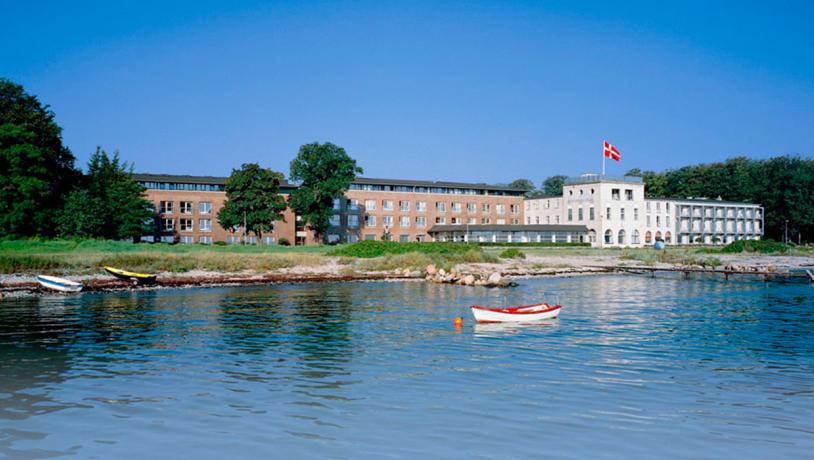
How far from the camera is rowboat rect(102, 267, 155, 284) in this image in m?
42.9

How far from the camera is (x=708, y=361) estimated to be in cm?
1891

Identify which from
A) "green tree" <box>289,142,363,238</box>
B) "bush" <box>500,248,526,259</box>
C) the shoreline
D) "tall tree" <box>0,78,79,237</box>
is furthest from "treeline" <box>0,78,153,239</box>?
"bush" <box>500,248,526,259</box>

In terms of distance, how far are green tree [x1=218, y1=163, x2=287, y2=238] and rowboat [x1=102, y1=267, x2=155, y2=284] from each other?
3694 centimetres

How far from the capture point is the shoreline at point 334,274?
41.4m

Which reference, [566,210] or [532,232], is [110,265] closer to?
[532,232]

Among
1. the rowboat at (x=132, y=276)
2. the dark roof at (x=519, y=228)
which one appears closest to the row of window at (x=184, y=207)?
the dark roof at (x=519, y=228)

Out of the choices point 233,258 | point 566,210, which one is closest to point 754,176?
point 566,210

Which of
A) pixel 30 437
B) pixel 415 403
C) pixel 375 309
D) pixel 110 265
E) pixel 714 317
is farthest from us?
pixel 110 265

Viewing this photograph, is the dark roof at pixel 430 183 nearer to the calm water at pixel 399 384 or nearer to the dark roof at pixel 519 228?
the dark roof at pixel 519 228

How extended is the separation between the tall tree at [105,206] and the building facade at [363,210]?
5817mm

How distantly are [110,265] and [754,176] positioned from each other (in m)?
120

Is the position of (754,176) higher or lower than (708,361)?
higher

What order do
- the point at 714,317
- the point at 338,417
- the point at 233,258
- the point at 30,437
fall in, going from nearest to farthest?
1. the point at 30,437
2. the point at 338,417
3. the point at 714,317
4. the point at 233,258

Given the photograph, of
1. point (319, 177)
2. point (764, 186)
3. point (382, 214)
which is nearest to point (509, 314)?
point (319, 177)
